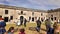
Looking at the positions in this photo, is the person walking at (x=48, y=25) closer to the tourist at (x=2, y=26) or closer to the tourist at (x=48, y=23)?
the tourist at (x=48, y=23)

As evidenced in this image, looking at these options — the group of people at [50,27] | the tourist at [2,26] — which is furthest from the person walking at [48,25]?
the tourist at [2,26]

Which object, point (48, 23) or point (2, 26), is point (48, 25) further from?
point (2, 26)

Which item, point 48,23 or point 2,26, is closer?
point 2,26

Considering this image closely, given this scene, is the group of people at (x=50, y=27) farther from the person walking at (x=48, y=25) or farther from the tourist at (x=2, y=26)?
the tourist at (x=2, y=26)

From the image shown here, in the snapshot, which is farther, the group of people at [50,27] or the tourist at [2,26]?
the group of people at [50,27]

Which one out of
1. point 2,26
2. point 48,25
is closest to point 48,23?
point 48,25

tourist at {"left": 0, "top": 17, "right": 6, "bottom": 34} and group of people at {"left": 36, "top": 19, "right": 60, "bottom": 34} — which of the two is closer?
tourist at {"left": 0, "top": 17, "right": 6, "bottom": 34}

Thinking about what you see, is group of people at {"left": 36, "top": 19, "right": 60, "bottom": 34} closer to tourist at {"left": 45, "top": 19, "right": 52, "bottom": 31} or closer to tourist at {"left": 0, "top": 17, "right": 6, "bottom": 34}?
tourist at {"left": 45, "top": 19, "right": 52, "bottom": 31}

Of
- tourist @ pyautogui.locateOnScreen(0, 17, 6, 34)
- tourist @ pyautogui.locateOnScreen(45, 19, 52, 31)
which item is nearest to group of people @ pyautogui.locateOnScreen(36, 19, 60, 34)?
tourist @ pyautogui.locateOnScreen(45, 19, 52, 31)

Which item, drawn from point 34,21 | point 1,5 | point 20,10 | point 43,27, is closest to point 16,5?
point 20,10

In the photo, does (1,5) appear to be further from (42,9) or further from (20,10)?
(42,9)

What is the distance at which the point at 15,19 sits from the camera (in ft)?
8.19

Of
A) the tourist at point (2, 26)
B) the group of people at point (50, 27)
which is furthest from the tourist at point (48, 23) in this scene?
the tourist at point (2, 26)

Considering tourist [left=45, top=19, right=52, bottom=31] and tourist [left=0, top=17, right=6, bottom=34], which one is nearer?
tourist [left=0, top=17, right=6, bottom=34]
